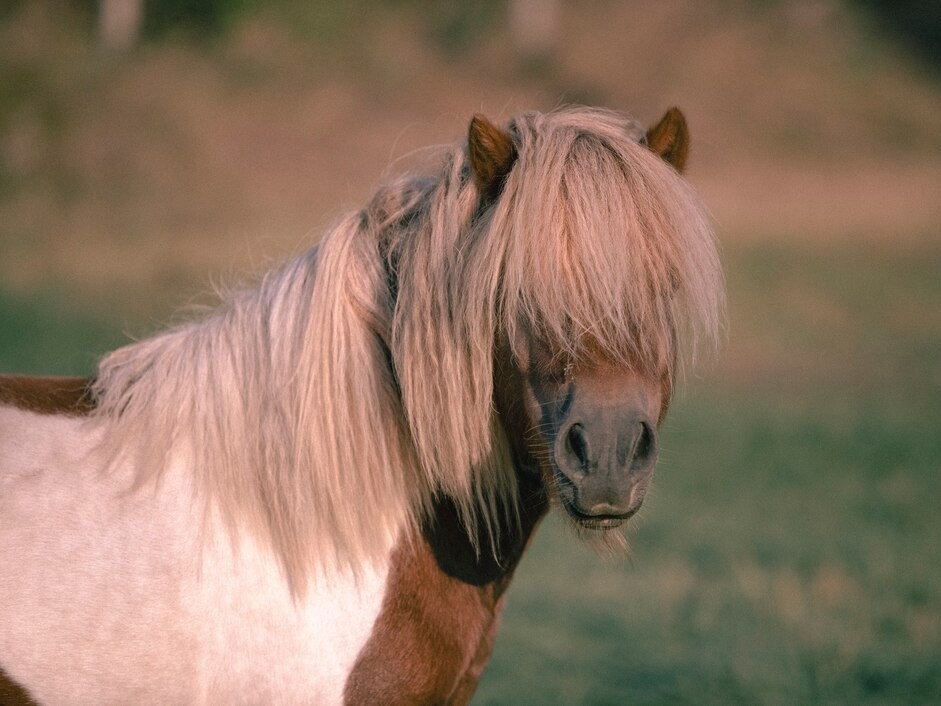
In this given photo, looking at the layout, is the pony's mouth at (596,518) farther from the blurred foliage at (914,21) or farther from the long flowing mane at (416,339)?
the blurred foliage at (914,21)

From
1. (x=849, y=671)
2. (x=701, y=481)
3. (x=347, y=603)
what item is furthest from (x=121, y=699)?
(x=701, y=481)

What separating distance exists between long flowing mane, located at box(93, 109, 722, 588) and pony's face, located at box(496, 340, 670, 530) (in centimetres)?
5

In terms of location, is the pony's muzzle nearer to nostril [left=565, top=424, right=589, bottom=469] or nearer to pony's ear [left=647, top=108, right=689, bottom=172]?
→ nostril [left=565, top=424, right=589, bottom=469]

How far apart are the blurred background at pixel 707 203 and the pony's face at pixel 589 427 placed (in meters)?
0.54

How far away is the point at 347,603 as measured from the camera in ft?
8.79

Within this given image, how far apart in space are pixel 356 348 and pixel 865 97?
25820 millimetres

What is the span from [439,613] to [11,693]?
0.98 m

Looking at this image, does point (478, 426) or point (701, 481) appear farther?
point (701, 481)

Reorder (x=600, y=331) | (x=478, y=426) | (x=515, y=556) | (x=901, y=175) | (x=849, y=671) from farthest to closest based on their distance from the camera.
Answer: (x=901, y=175), (x=849, y=671), (x=515, y=556), (x=478, y=426), (x=600, y=331)

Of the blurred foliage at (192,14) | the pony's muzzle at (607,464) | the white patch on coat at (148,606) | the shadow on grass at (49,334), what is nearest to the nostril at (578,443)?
the pony's muzzle at (607,464)

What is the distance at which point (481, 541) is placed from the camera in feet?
9.48

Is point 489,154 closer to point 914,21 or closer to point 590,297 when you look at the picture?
point 590,297

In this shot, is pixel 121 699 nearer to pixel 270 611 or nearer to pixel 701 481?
pixel 270 611

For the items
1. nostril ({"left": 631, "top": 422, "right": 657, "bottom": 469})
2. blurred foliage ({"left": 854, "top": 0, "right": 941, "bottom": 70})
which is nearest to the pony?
nostril ({"left": 631, "top": 422, "right": 657, "bottom": 469})
